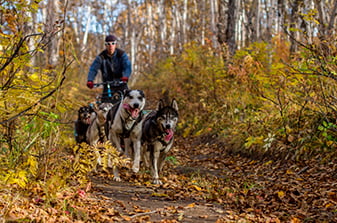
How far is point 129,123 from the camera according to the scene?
6762mm

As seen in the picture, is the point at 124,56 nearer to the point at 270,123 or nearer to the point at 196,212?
the point at 270,123

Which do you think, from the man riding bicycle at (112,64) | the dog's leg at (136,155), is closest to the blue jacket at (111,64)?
the man riding bicycle at (112,64)

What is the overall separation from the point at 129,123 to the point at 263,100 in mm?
4493

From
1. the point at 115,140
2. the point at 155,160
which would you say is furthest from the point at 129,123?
the point at 155,160

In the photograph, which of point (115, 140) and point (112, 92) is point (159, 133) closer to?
point (115, 140)

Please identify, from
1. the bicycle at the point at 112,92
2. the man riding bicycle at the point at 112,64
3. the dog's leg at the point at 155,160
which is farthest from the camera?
the man riding bicycle at the point at 112,64

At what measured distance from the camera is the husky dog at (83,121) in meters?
8.16

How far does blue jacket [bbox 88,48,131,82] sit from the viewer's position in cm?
831

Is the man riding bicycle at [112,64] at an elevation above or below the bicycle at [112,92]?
above

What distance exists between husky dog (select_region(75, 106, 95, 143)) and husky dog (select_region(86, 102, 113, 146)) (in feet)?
0.95

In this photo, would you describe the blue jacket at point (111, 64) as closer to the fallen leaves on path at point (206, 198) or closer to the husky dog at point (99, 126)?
the husky dog at point (99, 126)

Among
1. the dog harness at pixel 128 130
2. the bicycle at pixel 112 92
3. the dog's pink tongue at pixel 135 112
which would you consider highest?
the bicycle at pixel 112 92

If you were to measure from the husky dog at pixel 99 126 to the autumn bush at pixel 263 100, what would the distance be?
120 inches

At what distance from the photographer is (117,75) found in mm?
8539
